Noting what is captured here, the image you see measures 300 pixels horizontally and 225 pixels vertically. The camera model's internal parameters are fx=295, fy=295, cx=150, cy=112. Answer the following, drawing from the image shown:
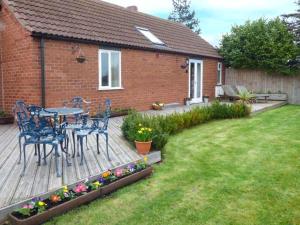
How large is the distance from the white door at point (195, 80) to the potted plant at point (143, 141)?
35.9 feet

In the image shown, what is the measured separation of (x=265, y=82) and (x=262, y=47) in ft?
7.57

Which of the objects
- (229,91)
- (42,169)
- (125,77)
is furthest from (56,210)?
(229,91)

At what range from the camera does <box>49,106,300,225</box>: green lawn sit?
3807 millimetres

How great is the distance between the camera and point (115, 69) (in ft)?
39.1

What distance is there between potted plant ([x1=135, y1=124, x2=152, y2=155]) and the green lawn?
19.5 inches

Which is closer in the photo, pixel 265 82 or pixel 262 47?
pixel 262 47

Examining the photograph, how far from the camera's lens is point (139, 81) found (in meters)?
13.1

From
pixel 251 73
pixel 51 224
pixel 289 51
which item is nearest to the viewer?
pixel 51 224

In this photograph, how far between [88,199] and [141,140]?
222 centimetres

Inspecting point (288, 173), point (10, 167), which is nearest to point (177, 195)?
point (288, 173)

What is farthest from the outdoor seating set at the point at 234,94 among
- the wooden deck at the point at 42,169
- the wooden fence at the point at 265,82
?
the wooden deck at the point at 42,169

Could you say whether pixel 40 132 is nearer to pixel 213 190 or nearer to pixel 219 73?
pixel 213 190

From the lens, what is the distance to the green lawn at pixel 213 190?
381 cm

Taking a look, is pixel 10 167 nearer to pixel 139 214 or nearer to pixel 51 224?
pixel 51 224
